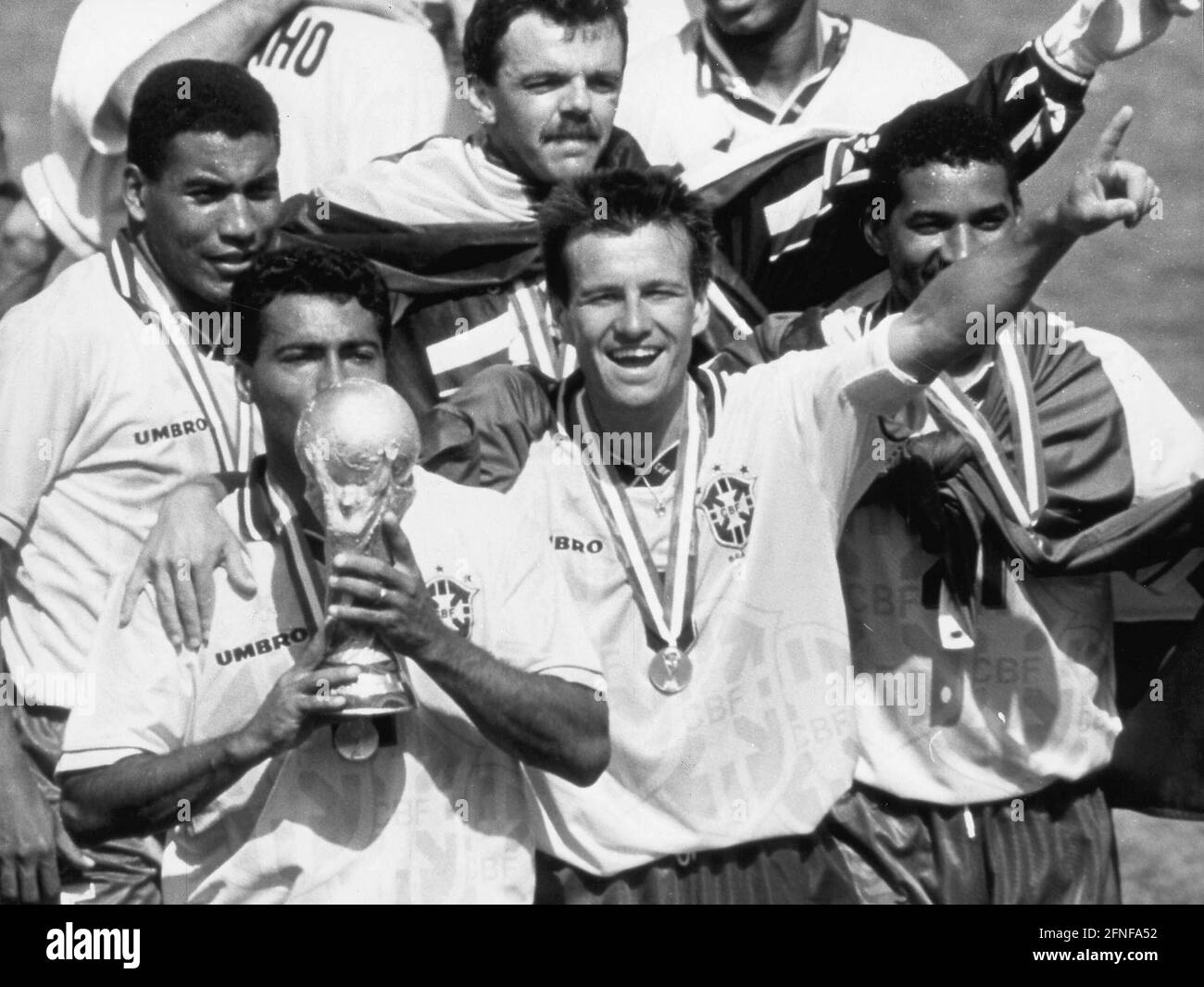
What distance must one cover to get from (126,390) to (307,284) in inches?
24.5

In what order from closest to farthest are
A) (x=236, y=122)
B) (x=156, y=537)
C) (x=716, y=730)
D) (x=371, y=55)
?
(x=156, y=537), (x=716, y=730), (x=236, y=122), (x=371, y=55)

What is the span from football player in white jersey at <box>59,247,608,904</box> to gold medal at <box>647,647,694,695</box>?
32cm

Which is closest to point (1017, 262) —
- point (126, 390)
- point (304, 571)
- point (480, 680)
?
point (480, 680)

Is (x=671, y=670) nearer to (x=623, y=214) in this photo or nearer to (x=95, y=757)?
(x=623, y=214)

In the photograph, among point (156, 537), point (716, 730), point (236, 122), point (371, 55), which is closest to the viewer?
point (156, 537)

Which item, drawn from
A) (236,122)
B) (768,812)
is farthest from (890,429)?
(236,122)

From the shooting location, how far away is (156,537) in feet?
13.5

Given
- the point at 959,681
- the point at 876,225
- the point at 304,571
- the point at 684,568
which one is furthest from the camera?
the point at 876,225

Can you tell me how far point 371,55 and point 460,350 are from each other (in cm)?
68

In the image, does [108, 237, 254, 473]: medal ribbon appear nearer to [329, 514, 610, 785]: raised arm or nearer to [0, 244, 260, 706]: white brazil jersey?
[0, 244, 260, 706]: white brazil jersey

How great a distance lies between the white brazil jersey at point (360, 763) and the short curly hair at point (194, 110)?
3.06ft

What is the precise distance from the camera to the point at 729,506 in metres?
4.39

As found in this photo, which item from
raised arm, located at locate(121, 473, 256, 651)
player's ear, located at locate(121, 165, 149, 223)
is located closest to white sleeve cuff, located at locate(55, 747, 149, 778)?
raised arm, located at locate(121, 473, 256, 651)
